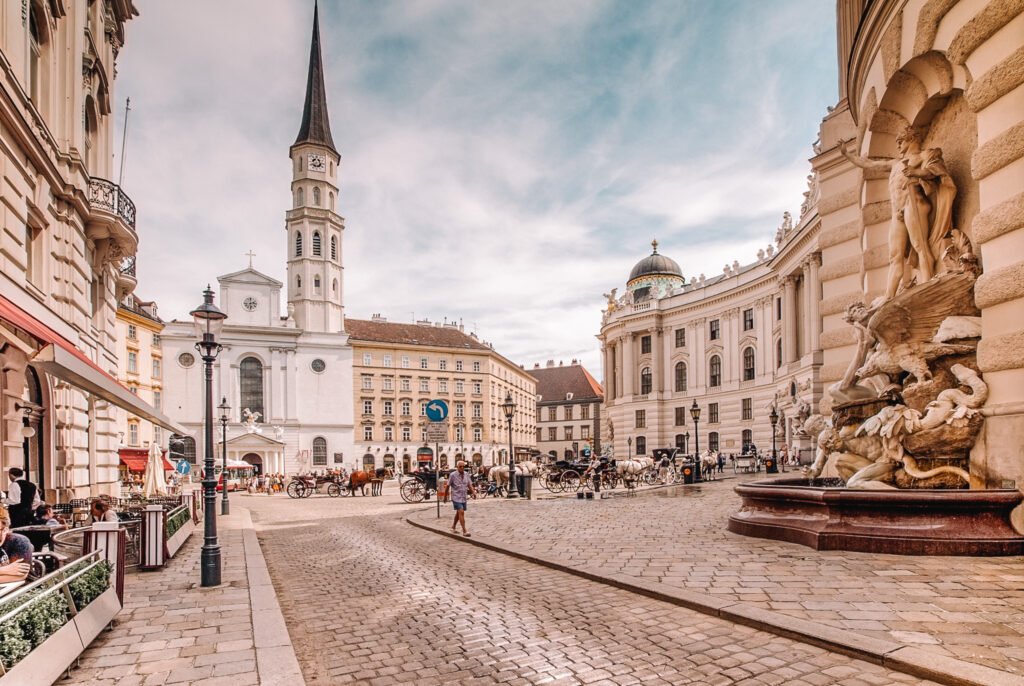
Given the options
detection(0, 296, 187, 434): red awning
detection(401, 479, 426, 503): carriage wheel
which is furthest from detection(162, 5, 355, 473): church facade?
detection(0, 296, 187, 434): red awning

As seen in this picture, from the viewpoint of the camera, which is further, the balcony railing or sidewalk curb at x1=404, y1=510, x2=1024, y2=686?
the balcony railing

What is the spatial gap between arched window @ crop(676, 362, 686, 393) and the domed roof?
1215 centimetres

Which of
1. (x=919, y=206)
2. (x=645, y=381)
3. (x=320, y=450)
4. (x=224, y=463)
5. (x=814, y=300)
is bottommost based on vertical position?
(x=320, y=450)

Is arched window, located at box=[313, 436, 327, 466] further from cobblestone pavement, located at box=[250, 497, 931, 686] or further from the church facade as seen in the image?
cobblestone pavement, located at box=[250, 497, 931, 686]

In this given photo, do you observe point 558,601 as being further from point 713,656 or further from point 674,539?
point 674,539

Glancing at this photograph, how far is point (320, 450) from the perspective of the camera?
63.4 metres

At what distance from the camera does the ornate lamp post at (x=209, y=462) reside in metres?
8.63

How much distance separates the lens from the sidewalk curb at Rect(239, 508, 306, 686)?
4.99 metres

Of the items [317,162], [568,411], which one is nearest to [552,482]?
[317,162]

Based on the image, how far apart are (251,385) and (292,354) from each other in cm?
487

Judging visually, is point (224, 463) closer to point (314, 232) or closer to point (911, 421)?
point (911, 421)

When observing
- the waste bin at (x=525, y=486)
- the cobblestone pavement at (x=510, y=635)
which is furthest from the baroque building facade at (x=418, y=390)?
the cobblestone pavement at (x=510, y=635)

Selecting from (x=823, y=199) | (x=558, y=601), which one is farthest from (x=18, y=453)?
(x=823, y=199)

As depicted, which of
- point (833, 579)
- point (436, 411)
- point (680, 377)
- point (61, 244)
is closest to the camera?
point (833, 579)
